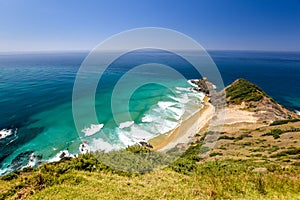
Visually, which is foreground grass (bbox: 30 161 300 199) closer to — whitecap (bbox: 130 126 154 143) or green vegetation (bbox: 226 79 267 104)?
whitecap (bbox: 130 126 154 143)

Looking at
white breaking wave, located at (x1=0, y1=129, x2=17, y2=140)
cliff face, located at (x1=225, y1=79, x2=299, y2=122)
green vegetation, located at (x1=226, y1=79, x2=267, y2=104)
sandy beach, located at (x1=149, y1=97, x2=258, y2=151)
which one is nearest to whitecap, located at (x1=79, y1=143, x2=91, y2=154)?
sandy beach, located at (x1=149, y1=97, x2=258, y2=151)

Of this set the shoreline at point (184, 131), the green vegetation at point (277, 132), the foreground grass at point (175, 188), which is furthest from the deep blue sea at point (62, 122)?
the foreground grass at point (175, 188)

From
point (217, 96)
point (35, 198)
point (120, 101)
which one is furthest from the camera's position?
point (217, 96)

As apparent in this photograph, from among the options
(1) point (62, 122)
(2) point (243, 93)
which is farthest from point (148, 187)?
(2) point (243, 93)

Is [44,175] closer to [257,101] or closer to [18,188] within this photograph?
[18,188]

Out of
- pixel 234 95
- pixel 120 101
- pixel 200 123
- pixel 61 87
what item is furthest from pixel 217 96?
pixel 61 87

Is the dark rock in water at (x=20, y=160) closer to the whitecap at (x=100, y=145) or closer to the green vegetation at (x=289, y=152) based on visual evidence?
the whitecap at (x=100, y=145)

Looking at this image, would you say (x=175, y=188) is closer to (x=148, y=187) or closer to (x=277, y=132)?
(x=148, y=187)
